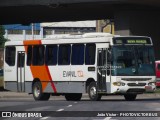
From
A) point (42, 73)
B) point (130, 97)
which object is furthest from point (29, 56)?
point (130, 97)

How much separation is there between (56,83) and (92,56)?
310 centimetres

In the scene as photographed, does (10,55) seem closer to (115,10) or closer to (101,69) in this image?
(101,69)

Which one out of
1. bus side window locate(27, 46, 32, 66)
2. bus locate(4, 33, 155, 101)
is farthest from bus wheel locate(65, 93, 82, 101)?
bus side window locate(27, 46, 32, 66)

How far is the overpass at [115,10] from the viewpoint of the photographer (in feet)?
A: 149

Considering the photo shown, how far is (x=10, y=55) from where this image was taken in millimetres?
37719

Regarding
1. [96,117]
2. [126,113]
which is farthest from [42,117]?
[126,113]

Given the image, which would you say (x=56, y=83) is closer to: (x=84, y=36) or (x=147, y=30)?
(x=84, y=36)

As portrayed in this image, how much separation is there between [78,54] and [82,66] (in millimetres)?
700

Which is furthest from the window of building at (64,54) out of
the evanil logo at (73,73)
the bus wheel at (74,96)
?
the bus wheel at (74,96)

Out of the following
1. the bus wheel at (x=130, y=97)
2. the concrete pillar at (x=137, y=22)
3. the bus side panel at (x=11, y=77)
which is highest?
the concrete pillar at (x=137, y=22)

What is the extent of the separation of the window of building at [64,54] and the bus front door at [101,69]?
2484 millimetres

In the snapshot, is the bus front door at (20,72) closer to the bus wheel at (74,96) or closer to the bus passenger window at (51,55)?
the bus passenger window at (51,55)

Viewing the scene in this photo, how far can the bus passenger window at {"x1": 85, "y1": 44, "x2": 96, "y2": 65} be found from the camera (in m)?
32.8

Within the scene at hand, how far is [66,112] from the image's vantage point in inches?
934
